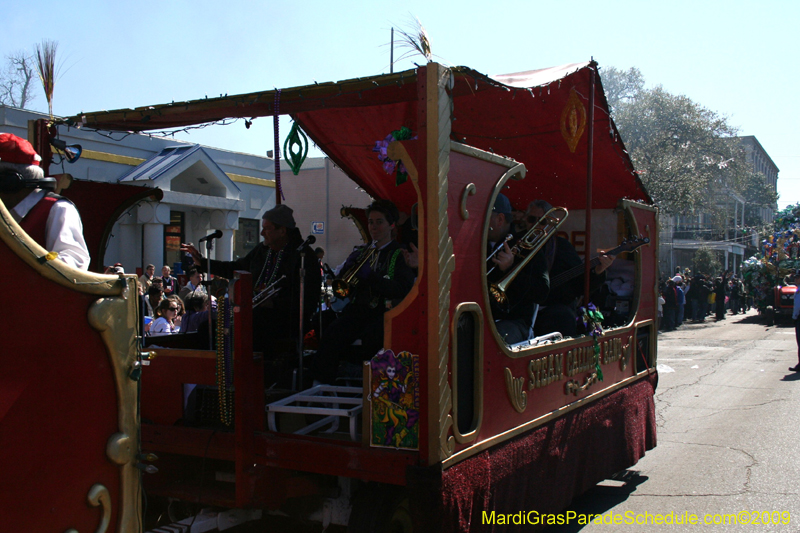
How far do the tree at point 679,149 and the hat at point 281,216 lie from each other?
67.8 ft

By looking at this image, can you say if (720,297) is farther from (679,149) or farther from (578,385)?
(578,385)

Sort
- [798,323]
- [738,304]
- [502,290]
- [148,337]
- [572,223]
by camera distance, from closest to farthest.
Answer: [502,290] → [148,337] → [572,223] → [798,323] → [738,304]

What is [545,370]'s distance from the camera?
13.0 ft

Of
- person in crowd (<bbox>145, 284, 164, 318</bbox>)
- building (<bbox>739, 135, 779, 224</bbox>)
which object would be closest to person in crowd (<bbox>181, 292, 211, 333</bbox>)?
person in crowd (<bbox>145, 284, 164, 318</bbox>)

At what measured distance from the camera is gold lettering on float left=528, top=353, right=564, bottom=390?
3791mm

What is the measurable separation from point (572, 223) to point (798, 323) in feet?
25.3

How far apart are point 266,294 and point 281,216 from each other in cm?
59

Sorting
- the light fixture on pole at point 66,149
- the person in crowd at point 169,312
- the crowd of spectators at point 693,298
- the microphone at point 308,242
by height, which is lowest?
the crowd of spectators at point 693,298

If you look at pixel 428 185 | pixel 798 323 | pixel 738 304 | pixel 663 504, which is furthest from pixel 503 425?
pixel 738 304

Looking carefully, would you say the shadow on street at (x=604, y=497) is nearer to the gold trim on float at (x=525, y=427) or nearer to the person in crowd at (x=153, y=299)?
the gold trim on float at (x=525, y=427)

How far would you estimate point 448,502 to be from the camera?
291 cm

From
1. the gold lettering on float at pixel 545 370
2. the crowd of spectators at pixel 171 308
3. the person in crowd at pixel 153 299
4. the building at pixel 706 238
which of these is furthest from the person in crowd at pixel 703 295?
the gold lettering on float at pixel 545 370

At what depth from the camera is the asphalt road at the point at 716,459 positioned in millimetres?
Result: 4797

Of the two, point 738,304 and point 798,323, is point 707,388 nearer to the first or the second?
point 798,323
